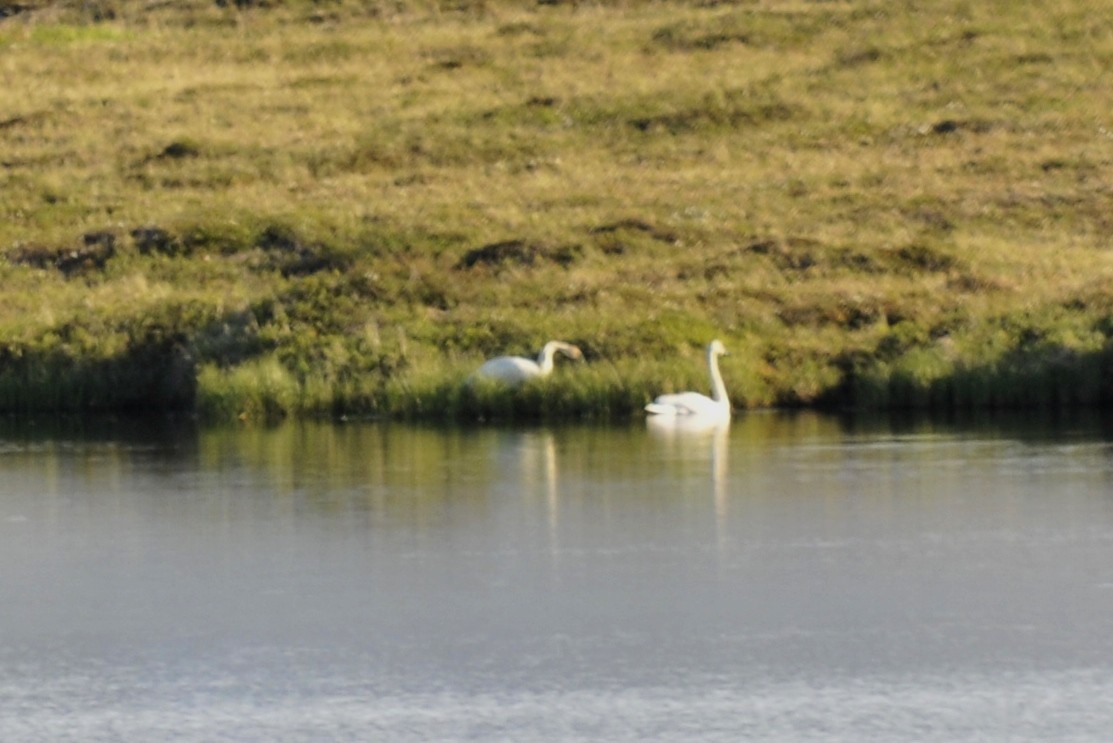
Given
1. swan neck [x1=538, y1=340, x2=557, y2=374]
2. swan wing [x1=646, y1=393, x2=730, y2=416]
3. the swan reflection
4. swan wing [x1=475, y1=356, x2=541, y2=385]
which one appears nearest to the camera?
the swan reflection

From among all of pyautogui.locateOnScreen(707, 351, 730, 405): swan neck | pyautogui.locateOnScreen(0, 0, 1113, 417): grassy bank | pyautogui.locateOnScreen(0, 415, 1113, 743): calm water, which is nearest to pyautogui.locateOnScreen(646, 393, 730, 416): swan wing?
pyautogui.locateOnScreen(707, 351, 730, 405): swan neck

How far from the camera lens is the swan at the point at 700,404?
25.9m

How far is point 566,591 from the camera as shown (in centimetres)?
1523

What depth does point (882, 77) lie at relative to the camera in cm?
5316

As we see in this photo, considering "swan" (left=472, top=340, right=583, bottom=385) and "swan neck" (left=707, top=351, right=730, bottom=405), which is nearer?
"swan neck" (left=707, top=351, right=730, bottom=405)

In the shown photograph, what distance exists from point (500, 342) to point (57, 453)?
6.96 meters

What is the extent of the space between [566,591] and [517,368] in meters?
12.2

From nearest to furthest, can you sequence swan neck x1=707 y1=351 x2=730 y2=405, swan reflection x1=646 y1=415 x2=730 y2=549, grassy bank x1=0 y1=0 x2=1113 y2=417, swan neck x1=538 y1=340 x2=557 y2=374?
swan reflection x1=646 y1=415 x2=730 y2=549, swan neck x1=707 y1=351 x2=730 y2=405, swan neck x1=538 y1=340 x2=557 y2=374, grassy bank x1=0 y1=0 x2=1113 y2=417

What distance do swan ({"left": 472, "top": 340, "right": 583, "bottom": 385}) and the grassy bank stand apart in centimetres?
23

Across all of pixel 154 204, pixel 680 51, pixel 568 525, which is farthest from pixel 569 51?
pixel 568 525

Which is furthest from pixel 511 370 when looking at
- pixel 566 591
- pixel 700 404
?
pixel 566 591

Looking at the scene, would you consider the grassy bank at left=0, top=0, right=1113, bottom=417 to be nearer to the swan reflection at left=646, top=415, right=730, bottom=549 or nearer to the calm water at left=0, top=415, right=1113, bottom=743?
the swan reflection at left=646, top=415, right=730, bottom=549

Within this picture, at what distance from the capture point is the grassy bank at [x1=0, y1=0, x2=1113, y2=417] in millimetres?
29000

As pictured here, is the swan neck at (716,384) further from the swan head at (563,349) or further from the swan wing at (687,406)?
the swan head at (563,349)
